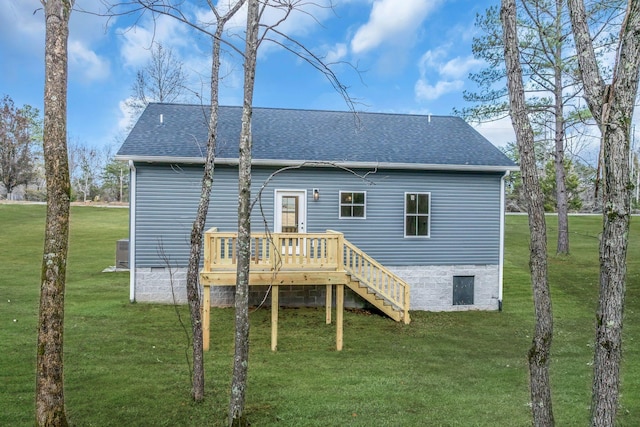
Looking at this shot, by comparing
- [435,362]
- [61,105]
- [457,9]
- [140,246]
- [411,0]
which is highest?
[457,9]

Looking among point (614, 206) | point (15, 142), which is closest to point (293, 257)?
point (614, 206)

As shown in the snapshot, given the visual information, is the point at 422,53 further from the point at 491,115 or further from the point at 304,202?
the point at 304,202

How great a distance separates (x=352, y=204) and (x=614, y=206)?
8384 millimetres

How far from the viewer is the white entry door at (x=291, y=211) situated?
10.7 metres

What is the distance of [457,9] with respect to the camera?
14.2 meters

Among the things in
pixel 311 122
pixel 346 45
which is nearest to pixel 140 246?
pixel 311 122

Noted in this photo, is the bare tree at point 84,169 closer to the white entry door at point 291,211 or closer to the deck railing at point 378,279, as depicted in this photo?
the white entry door at point 291,211

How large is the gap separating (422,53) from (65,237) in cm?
2017

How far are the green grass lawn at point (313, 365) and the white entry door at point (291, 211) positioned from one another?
2180 mm

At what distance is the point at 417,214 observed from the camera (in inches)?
439

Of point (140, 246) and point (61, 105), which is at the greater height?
point (61, 105)

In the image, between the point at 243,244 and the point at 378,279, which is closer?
the point at 243,244

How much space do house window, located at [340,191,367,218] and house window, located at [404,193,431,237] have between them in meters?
1.21

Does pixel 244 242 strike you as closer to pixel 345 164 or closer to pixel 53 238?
pixel 53 238
